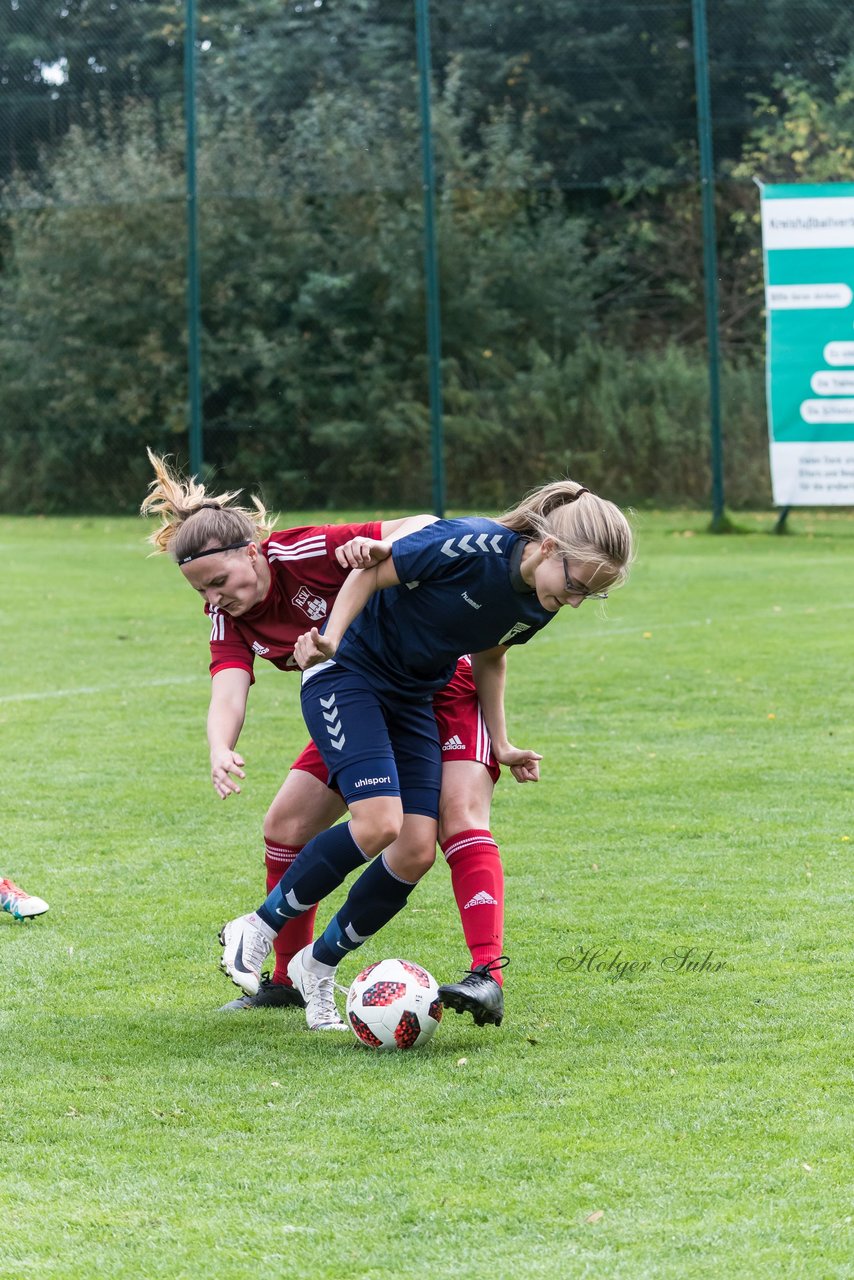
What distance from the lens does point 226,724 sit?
4.08m

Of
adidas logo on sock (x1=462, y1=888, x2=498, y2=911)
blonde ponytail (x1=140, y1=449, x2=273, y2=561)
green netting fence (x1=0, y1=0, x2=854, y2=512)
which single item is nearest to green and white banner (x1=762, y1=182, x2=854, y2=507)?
green netting fence (x1=0, y1=0, x2=854, y2=512)

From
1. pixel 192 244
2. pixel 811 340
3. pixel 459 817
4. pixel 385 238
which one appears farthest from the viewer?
pixel 385 238

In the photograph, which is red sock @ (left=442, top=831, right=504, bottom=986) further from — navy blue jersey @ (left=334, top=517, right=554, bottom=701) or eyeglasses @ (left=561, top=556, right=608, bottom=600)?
eyeglasses @ (left=561, top=556, right=608, bottom=600)

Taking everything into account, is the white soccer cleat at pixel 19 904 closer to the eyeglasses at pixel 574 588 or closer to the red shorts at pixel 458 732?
the red shorts at pixel 458 732

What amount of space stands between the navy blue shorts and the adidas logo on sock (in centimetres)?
22

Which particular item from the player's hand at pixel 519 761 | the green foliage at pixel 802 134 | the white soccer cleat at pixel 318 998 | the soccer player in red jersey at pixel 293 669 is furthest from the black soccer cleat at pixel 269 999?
the green foliage at pixel 802 134

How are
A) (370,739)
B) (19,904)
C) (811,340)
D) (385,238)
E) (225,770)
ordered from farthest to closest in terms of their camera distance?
1. (385,238)
2. (811,340)
3. (19,904)
4. (370,739)
5. (225,770)

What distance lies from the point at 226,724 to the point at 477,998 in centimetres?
91

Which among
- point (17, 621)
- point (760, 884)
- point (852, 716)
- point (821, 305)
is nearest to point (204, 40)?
point (821, 305)

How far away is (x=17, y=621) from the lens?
1227 centimetres

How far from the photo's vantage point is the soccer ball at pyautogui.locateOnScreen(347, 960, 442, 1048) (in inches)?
151

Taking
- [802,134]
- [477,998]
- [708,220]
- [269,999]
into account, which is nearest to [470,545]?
[477,998]

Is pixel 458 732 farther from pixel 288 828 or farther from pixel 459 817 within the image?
pixel 288 828

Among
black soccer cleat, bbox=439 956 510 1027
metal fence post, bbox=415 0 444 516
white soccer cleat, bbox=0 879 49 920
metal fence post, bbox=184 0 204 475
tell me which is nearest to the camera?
black soccer cleat, bbox=439 956 510 1027
